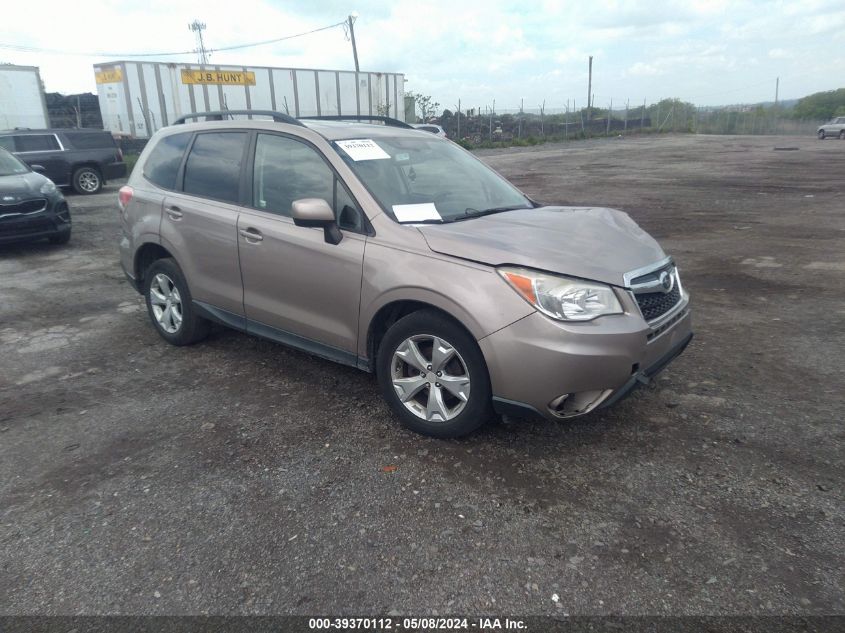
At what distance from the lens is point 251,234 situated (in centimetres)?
416

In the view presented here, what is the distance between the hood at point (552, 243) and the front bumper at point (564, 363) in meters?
0.28

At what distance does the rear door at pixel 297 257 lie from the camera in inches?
146

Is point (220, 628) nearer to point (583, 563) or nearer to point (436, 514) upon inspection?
point (436, 514)

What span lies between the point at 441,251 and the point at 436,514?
Result: 1339 millimetres

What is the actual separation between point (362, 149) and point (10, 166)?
773 centimetres

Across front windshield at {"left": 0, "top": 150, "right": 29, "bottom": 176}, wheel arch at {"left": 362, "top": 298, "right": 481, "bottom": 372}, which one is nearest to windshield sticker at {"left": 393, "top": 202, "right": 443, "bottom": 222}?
wheel arch at {"left": 362, "top": 298, "right": 481, "bottom": 372}

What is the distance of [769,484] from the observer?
3068 millimetres

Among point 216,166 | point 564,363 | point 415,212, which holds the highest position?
point 216,166

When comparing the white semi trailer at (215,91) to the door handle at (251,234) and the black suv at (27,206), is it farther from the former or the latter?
the door handle at (251,234)

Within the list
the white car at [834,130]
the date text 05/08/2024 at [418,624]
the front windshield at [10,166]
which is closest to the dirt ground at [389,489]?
the date text 05/08/2024 at [418,624]

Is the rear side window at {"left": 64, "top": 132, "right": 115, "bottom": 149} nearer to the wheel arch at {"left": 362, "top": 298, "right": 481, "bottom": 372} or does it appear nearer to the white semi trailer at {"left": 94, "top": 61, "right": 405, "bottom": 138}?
the white semi trailer at {"left": 94, "top": 61, "right": 405, "bottom": 138}

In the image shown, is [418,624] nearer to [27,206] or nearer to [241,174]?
[241,174]

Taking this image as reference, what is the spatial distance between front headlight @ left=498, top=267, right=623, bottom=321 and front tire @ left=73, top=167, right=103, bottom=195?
51.0 feet

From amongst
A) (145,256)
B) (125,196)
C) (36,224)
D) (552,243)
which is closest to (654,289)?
(552,243)
